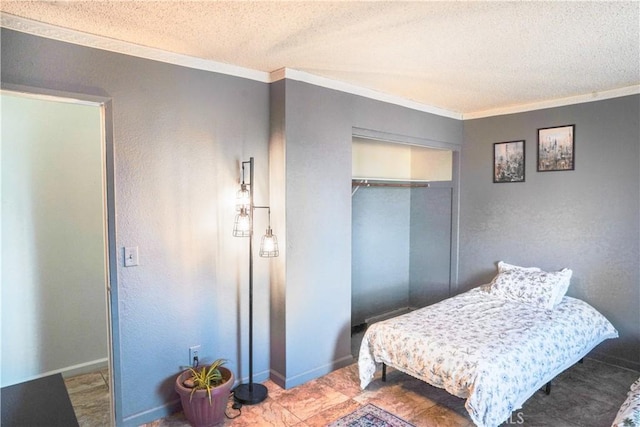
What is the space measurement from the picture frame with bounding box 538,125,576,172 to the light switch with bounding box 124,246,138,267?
365 cm

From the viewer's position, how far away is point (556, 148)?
3.77 metres

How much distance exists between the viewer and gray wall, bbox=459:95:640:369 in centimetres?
338

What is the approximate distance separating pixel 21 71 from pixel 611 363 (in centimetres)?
482

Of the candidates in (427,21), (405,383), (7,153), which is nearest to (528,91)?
(427,21)

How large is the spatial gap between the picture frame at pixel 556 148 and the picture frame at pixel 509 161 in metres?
0.17

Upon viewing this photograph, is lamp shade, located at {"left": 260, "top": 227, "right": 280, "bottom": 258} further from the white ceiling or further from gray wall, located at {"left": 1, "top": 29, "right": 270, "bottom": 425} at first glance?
the white ceiling

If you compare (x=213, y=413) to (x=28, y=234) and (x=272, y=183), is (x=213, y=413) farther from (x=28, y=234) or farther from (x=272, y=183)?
(x=28, y=234)

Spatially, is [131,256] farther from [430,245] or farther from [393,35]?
[430,245]

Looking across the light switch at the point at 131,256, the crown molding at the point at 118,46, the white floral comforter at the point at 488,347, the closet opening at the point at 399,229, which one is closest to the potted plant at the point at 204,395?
the light switch at the point at 131,256

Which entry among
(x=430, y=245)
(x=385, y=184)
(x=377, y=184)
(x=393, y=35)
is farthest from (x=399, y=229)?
(x=393, y=35)

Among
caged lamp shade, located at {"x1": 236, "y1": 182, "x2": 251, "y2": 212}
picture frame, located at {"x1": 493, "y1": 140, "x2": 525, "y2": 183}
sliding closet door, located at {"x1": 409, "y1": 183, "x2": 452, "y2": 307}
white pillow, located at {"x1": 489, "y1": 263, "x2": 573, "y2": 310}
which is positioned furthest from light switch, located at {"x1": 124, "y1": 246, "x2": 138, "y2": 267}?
picture frame, located at {"x1": 493, "y1": 140, "x2": 525, "y2": 183}

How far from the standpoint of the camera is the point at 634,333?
11.1 feet

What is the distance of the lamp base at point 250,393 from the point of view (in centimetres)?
275

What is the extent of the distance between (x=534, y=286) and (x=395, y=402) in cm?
166
